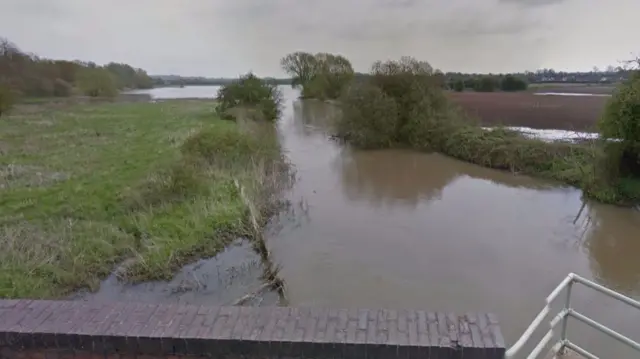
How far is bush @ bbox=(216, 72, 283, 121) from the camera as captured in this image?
27.5 meters

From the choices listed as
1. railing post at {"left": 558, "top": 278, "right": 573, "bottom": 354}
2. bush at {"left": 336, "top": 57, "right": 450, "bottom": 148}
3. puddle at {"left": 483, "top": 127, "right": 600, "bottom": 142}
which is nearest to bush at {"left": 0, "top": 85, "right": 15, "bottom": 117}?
bush at {"left": 336, "top": 57, "right": 450, "bottom": 148}

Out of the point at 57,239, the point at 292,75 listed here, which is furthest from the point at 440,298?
the point at 292,75

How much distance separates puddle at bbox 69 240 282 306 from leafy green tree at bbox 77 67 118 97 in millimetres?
52360

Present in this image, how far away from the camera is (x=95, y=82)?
172ft

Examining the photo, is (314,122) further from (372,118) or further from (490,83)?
(490,83)

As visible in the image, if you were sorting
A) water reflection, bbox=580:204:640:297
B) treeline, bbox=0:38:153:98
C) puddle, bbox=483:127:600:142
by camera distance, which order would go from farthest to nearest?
treeline, bbox=0:38:153:98 < puddle, bbox=483:127:600:142 < water reflection, bbox=580:204:640:297

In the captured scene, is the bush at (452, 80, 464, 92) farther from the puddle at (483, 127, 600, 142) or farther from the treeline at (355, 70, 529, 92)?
the puddle at (483, 127, 600, 142)

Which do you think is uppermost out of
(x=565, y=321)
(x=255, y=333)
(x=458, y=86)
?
(x=255, y=333)

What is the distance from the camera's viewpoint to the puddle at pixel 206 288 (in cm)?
601

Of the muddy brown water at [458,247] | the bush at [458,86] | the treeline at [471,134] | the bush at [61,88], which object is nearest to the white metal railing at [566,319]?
the muddy brown water at [458,247]

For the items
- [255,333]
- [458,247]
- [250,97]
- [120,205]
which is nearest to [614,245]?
[458,247]

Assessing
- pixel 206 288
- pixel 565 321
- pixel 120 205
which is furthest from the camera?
pixel 120 205

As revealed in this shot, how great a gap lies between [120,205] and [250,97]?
19572 millimetres

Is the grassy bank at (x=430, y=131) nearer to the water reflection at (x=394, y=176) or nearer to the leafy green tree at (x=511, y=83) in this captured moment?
the water reflection at (x=394, y=176)
